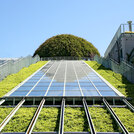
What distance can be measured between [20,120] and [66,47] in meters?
44.1

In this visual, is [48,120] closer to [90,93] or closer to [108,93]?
[90,93]

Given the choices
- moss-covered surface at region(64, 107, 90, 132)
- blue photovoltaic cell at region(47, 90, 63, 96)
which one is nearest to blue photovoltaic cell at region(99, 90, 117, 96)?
moss-covered surface at region(64, 107, 90, 132)

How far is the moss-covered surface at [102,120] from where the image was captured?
23.1 feet

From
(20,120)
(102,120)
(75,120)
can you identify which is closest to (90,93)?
(102,120)

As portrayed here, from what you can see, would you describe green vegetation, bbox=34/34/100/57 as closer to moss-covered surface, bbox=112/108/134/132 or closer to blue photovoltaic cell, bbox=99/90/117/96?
blue photovoltaic cell, bbox=99/90/117/96

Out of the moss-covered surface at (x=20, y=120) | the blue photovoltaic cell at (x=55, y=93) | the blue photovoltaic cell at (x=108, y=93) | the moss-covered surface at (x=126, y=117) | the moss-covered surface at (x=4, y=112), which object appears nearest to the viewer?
the moss-covered surface at (x=20, y=120)

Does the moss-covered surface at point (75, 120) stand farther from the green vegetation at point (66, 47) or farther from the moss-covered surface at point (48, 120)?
the green vegetation at point (66, 47)

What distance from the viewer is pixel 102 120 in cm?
772

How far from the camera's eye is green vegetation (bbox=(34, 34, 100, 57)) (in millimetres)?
49562

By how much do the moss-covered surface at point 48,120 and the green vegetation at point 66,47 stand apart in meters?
40.7

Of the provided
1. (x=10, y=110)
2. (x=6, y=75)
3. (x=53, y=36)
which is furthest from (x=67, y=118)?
(x=53, y=36)

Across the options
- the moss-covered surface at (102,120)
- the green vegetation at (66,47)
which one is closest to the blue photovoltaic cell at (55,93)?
the moss-covered surface at (102,120)

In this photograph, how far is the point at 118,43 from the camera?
24812 millimetres

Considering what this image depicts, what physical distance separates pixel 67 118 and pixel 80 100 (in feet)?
7.48
